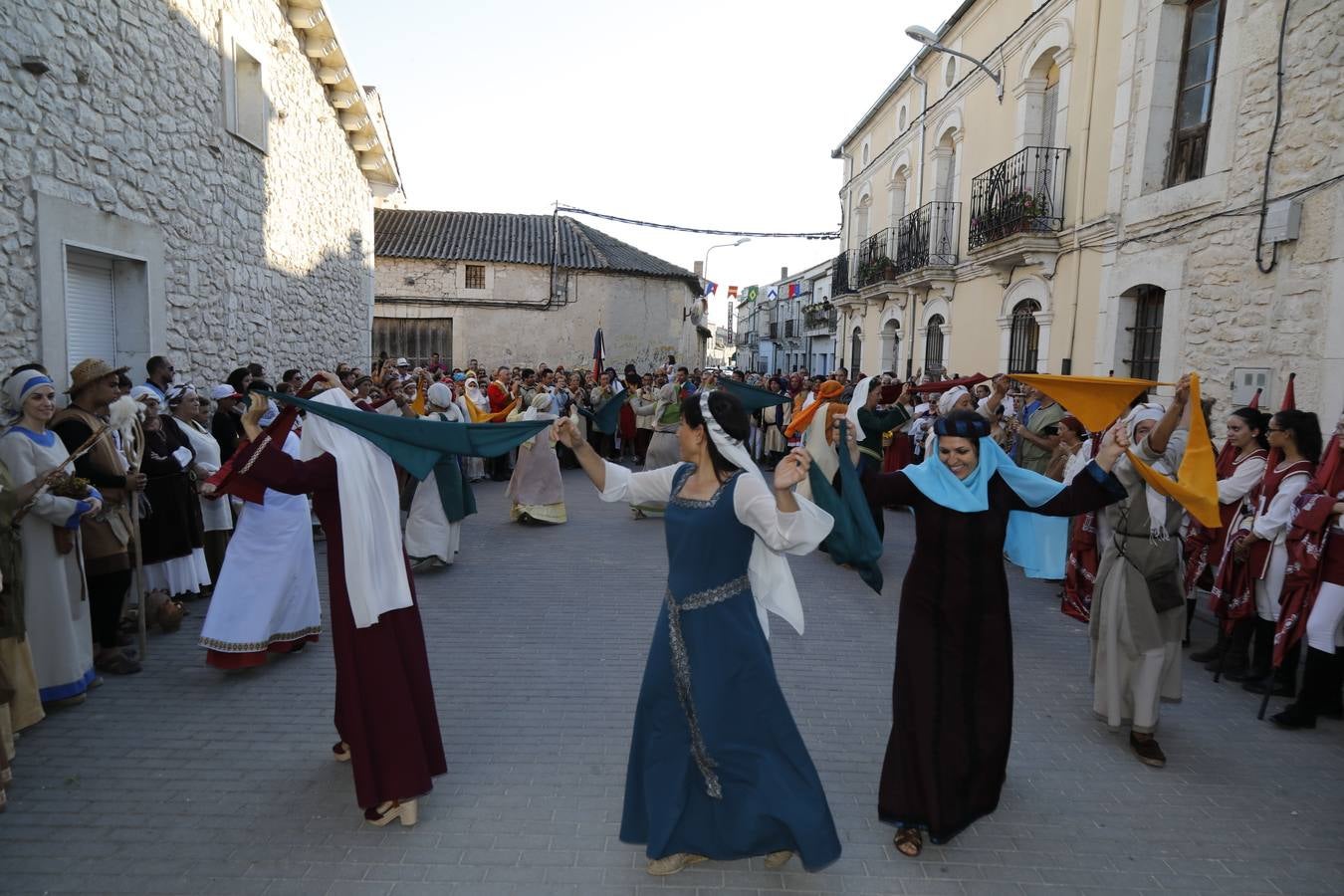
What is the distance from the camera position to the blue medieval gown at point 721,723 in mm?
3119

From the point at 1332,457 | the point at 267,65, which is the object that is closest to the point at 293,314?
the point at 267,65

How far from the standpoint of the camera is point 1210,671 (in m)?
5.81

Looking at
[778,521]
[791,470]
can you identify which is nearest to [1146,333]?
[778,521]

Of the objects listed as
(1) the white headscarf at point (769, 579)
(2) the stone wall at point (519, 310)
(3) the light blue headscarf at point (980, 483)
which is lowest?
(1) the white headscarf at point (769, 579)

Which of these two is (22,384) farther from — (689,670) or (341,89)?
(341,89)

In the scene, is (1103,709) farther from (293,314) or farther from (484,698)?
(293,314)

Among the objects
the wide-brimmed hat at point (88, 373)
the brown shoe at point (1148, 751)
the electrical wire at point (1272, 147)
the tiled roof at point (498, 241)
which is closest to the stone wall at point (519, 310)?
the tiled roof at point (498, 241)

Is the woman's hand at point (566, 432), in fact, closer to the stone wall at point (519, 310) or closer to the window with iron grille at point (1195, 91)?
the window with iron grille at point (1195, 91)

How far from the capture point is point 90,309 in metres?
7.80

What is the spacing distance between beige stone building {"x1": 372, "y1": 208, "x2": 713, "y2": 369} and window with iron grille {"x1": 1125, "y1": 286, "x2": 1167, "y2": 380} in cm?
2022

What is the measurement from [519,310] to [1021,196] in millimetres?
18498

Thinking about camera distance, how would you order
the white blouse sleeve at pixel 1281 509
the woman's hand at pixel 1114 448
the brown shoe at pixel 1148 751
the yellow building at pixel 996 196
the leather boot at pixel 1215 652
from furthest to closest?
the yellow building at pixel 996 196 < the leather boot at pixel 1215 652 < the white blouse sleeve at pixel 1281 509 < the brown shoe at pixel 1148 751 < the woman's hand at pixel 1114 448

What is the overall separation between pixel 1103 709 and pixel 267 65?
1202 centimetres

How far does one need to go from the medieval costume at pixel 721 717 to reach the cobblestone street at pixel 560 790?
30 cm
